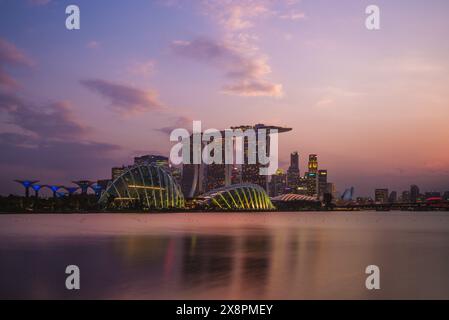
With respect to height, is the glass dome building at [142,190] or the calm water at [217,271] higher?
the glass dome building at [142,190]

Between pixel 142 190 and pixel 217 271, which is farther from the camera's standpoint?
pixel 142 190

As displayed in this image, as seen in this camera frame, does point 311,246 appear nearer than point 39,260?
No

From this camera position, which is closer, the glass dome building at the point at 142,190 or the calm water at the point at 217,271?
the calm water at the point at 217,271

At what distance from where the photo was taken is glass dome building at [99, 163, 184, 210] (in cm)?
17012

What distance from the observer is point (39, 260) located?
33688mm

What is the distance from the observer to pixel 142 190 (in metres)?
A: 174

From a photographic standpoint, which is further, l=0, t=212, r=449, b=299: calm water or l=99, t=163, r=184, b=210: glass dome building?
l=99, t=163, r=184, b=210: glass dome building

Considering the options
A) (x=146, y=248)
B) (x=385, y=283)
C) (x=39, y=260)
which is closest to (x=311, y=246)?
(x=146, y=248)

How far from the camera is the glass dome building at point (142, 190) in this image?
558 feet

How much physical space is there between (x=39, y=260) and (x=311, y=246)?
24881 mm

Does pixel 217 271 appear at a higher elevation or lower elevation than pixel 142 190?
lower
